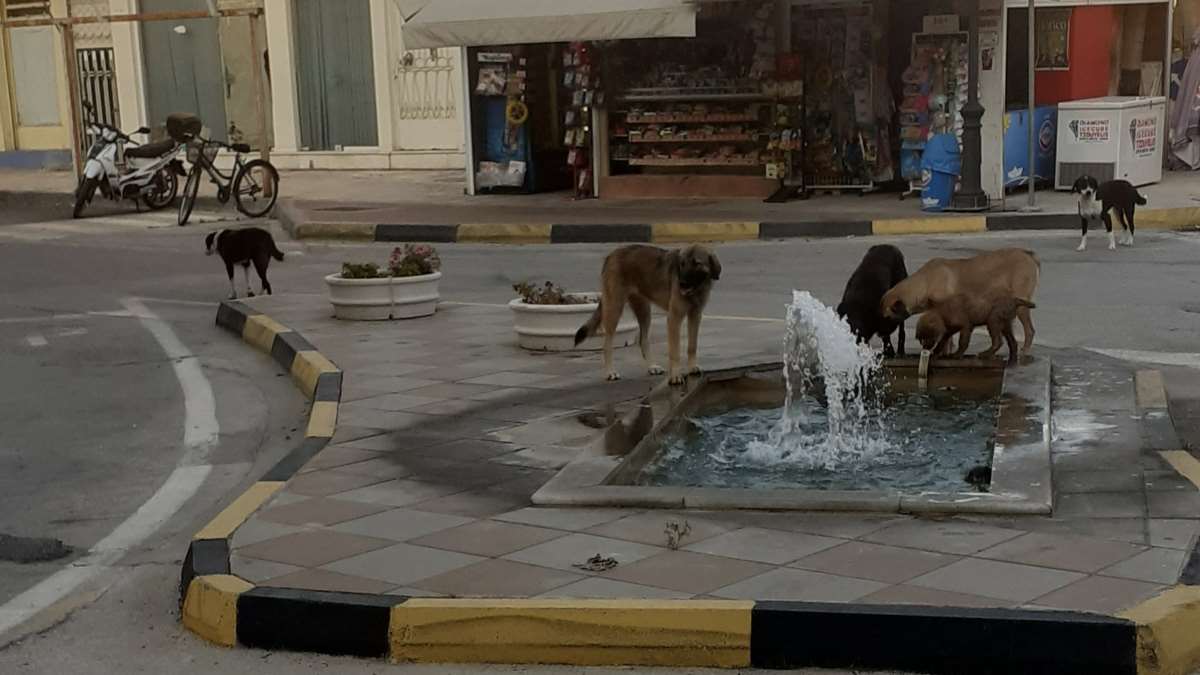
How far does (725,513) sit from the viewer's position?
618 cm

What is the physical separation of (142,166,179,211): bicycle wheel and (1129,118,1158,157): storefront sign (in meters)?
12.8

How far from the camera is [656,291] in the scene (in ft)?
30.1

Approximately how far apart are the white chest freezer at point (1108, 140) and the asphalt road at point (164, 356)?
3.03m

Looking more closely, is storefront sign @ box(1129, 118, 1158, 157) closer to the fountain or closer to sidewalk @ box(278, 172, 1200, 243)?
sidewalk @ box(278, 172, 1200, 243)

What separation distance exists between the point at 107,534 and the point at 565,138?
1542 cm

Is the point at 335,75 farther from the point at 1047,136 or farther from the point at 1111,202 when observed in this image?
the point at 1111,202

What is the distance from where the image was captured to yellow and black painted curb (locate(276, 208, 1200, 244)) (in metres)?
→ 16.7

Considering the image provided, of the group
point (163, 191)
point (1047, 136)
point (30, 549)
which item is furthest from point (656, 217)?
point (30, 549)

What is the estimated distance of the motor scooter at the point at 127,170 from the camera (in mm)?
21938

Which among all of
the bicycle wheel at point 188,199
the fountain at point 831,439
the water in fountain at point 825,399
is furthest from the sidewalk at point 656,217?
the fountain at point 831,439

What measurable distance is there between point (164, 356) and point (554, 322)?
10.2 ft

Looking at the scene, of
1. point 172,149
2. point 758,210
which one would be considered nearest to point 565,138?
point 758,210

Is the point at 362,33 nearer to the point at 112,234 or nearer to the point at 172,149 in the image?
the point at 172,149

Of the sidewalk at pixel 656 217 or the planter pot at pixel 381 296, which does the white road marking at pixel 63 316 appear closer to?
the planter pot at pixel 381 296
